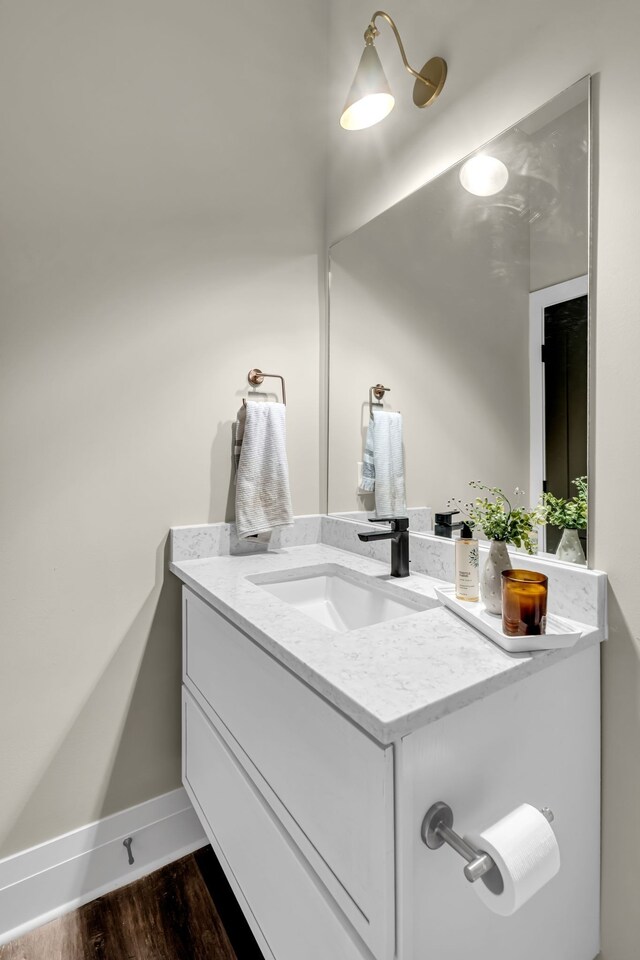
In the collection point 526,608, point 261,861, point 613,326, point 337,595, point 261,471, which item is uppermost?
point 613,326

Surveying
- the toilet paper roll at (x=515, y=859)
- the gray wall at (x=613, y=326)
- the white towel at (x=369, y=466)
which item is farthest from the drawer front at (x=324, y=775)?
the white towel at (x=369, y=466)

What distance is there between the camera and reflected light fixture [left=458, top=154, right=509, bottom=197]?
1099 millimetres

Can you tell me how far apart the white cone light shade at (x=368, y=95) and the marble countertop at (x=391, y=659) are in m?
1.28

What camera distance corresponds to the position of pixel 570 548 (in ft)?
3.23

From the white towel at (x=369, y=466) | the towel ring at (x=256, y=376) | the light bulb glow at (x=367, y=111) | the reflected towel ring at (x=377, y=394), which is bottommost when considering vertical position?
the white towel at (x=369, y=466)

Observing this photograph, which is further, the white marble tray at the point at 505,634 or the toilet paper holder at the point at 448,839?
the white marble tray at the point at 505,634

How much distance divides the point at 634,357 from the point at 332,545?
107 cm

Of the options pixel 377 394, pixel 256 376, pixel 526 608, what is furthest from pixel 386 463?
pixel 526 608

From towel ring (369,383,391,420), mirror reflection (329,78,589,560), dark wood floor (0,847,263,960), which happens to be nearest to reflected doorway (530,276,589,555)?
mirror reflection (329,78,589,560)

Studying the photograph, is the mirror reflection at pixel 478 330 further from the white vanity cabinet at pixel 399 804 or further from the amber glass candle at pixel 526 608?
the white vanity cabinet at pixel 399 804

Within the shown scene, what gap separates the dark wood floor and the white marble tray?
1.00 metres

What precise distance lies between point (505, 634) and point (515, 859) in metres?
0.31

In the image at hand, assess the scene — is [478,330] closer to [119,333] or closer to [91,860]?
[119,333]

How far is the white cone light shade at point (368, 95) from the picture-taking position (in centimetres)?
123
